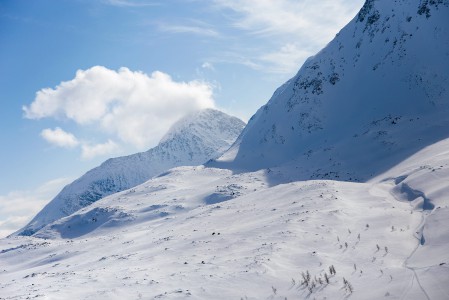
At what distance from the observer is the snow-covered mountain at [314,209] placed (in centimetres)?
1362

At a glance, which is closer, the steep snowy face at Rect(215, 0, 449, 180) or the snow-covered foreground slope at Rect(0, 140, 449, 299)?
the snow-covered foreground slope at Rect(0, 140, 449, 299)

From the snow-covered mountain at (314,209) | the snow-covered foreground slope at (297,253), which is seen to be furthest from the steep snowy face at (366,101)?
the snow-covered foreground slope at (297,253)

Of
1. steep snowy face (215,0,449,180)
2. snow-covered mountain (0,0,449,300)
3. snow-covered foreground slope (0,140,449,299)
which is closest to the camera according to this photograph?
snow-covered foreground slope (0,140,449,299)

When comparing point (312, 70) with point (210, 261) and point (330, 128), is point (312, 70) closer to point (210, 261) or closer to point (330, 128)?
point (330, 128)

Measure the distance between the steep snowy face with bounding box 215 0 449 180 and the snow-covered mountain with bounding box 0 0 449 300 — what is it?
12.7 inches

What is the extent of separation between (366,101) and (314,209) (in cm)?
6116

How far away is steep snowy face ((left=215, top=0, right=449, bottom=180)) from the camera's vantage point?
62188mm

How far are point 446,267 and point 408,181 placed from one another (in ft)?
67.6

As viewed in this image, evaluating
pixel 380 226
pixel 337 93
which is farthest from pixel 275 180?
pixel 380 226

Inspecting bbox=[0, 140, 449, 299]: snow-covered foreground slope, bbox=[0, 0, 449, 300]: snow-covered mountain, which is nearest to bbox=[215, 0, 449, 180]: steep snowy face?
bbox=[0, 0, 449, 300]: snow-covered mountain

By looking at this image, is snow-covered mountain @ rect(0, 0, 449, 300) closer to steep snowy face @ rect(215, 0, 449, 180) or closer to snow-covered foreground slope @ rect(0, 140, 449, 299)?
snow-covered foreground slope @ rect(0, 140, 449, 299)

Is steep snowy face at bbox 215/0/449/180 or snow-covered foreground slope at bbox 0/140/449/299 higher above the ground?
steep snowy face at bbox 215/0/449/180

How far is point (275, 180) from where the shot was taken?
69.2 metres

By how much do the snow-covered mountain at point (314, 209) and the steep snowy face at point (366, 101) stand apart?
32 centimetres
